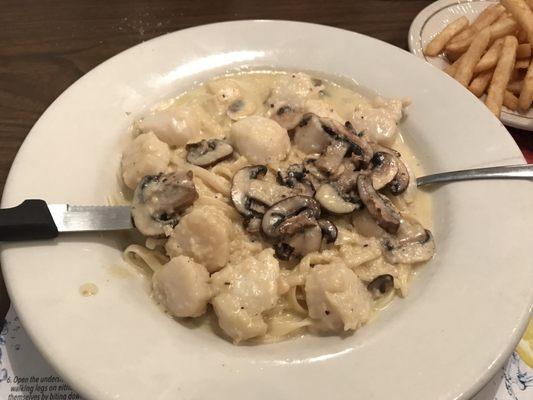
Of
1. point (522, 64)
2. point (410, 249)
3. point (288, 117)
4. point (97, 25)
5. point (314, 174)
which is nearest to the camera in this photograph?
point (410, 249)

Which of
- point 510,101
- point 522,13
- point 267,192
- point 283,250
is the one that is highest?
point 522,13

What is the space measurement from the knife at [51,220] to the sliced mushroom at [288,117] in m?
1.03

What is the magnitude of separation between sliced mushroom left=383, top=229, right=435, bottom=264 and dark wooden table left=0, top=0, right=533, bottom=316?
1.29m

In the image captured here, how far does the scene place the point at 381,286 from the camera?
2.30 metres

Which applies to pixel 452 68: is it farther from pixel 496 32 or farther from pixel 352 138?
pixel 352 138

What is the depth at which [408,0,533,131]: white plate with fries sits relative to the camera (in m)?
3.28

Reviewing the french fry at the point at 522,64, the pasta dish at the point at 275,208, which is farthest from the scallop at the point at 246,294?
the french fry at the point at 522,64

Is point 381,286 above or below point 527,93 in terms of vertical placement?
below

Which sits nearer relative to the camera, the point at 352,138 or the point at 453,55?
the point at 352,138

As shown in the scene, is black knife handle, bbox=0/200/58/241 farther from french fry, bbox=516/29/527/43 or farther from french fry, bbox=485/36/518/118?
french fry, bbox=516/29/527/43

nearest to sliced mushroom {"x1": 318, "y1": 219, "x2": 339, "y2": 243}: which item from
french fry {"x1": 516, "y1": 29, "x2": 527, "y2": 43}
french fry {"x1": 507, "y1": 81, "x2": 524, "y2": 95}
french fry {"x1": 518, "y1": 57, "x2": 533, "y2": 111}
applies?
french fry {"x1": 518, "y1": 57, "x2": 533, "y2": 111}

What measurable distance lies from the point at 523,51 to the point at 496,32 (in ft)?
0.68

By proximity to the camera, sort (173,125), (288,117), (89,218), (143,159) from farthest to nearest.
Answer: (288,117)
(173,125)
(143,159)
(89,218)

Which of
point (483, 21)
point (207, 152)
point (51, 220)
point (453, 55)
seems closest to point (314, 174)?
point (207, 152)
